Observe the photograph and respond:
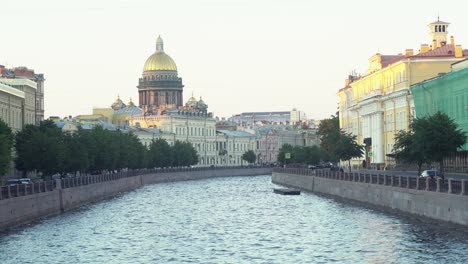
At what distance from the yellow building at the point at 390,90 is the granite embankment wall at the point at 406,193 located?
20.2m

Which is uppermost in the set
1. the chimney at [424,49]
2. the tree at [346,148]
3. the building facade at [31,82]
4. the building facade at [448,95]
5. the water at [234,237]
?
the chimney at [424,49]

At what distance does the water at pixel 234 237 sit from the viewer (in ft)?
139

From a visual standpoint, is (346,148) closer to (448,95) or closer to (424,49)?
(424,49)

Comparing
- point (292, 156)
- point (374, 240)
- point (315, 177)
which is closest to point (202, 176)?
point (292, 156)

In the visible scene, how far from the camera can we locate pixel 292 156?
620ft

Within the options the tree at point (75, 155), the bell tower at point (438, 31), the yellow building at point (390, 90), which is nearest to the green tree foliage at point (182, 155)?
the yellow building at point (390, 90)

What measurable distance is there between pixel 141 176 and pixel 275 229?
244 ft

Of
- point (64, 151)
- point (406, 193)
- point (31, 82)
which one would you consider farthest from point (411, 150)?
point (31, 82)

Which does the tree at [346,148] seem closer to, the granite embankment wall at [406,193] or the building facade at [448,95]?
the building facade at [448,95]

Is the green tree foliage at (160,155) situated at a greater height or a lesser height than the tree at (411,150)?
greater

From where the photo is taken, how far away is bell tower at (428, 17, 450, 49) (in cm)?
12344

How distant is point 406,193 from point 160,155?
11071cm

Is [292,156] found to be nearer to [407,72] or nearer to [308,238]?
[407,72]

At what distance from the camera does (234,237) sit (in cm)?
5097
